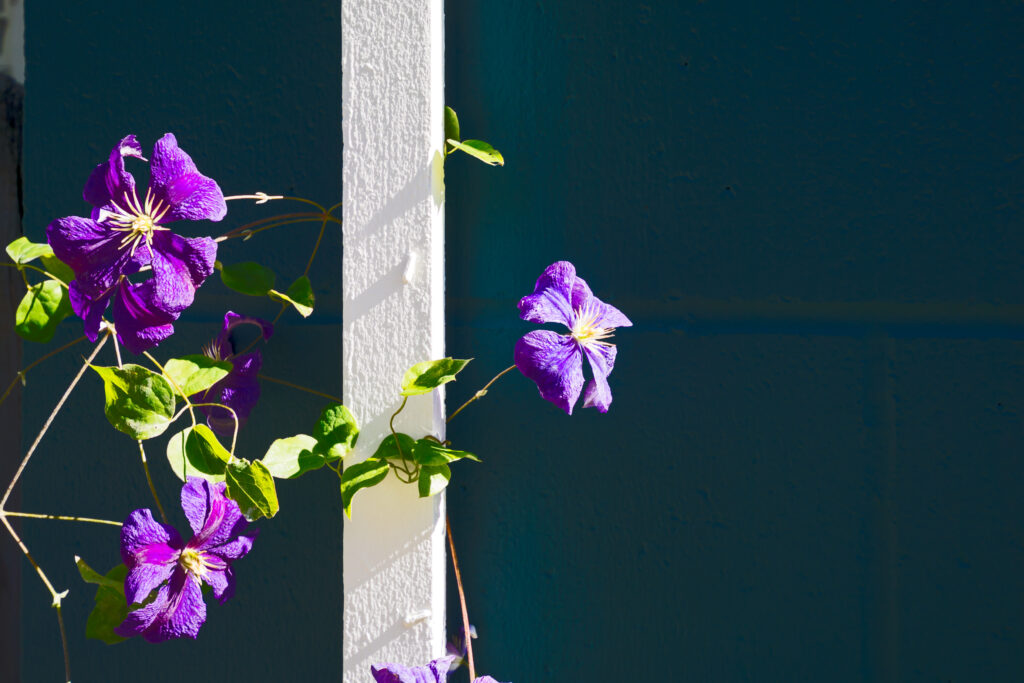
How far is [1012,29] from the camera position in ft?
2.81

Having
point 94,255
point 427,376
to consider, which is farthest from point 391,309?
point 94,255

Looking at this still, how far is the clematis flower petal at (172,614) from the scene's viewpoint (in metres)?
0.74

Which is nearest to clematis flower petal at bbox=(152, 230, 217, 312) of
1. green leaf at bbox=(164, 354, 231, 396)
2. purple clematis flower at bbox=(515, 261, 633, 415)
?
green leaf at bbox=(164, 354, 231, 396)

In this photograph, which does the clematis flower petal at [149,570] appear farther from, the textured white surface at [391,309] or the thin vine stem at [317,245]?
the thin vine stem at [317,245]

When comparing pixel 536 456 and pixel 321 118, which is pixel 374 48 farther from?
pixel 536 456

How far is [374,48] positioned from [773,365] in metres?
0.60

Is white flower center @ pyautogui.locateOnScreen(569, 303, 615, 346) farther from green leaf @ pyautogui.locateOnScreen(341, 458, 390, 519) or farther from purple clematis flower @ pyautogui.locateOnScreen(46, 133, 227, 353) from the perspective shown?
purple clematis flower @ pyautogui.locateOnScreen(46, 133, 227, 353)

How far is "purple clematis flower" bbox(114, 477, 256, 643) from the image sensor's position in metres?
0.74

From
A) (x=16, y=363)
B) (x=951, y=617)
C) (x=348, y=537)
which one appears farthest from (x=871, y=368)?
(x=16, y=363)

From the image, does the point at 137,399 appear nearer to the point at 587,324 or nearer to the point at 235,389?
the point at 235,389

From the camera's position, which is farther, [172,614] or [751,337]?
[751,337]

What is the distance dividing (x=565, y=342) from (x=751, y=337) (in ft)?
0.89

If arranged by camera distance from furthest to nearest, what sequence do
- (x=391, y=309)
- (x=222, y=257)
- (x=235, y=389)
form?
(x=222, y=257)
(x=235, y=389)
(x=391, y=309)

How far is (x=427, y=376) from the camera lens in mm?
790
